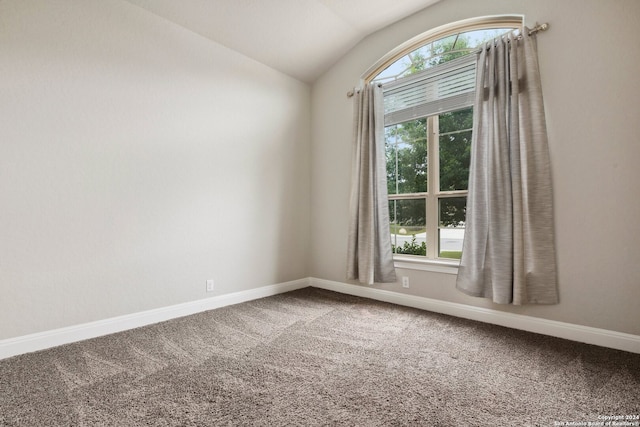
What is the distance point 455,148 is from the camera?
306 cm

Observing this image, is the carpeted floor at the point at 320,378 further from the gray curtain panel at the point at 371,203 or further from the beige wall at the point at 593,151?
the gray curtain panel at the point at 371,203

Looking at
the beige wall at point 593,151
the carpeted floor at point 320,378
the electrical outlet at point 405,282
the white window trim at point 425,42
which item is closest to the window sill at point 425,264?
the white window trim at point 425,42

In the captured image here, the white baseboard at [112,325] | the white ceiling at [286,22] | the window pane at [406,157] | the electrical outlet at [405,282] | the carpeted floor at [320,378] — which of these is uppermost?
the white ceiling at [286,22]

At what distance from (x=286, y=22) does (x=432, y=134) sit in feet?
6.11

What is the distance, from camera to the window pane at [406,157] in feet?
10.8

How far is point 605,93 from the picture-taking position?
2203mm

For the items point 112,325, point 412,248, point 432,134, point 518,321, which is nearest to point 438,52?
point 432,134

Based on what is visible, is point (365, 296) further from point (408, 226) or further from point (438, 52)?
point (438, 52)

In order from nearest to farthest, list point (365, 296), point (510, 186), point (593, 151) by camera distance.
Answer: point (593, 151)
point (510, 186)
point (365, 296)

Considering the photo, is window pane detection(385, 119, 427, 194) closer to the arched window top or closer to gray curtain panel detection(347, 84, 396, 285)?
gray curtain panel detection(347, 84, 396, 285)

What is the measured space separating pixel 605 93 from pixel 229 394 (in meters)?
3.11

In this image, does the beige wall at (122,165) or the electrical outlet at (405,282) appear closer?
the beige wall at (122,165)

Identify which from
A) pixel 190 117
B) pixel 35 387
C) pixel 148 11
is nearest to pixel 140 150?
pixel 190 117

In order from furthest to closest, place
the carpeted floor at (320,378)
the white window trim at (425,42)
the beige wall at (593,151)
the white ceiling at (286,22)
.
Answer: the white ceiling at (286,22) < the white window trim at (425,42) < the beige wall at (593,151) < the carpeted floor at (320,378)
